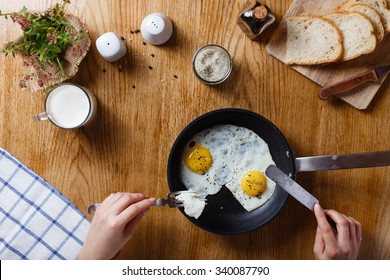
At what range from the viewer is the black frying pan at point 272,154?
1524 millimetres

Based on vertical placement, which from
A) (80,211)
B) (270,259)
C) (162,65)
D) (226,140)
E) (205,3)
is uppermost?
(205,3)

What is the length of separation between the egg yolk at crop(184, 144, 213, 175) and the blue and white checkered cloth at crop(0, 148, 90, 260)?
0.44m

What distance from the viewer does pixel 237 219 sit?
→ 5.50ft

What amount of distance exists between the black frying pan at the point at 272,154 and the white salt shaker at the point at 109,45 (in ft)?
1.17

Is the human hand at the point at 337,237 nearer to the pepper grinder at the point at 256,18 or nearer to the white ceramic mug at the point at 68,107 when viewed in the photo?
the pepper grinder at the point at 256,18

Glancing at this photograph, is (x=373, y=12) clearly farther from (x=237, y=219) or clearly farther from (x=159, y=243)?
(x=159, y=243)

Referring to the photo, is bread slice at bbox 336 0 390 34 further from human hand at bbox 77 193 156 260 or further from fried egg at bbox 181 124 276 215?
human hand at bbox 77 193 156 260

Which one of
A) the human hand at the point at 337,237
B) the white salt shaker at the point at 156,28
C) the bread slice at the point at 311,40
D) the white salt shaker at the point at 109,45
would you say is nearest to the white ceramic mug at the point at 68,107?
the white salt shaker at the point at 109,45

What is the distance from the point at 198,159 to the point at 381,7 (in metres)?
0.81

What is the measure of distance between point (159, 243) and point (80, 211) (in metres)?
0.30

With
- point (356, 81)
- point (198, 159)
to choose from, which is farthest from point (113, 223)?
point (356, 81)

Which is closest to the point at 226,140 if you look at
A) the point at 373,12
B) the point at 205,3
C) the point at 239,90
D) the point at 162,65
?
the point at 239,90

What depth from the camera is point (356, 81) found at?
1.62 meters

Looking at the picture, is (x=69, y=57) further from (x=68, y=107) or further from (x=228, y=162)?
(x=228, y=162)
